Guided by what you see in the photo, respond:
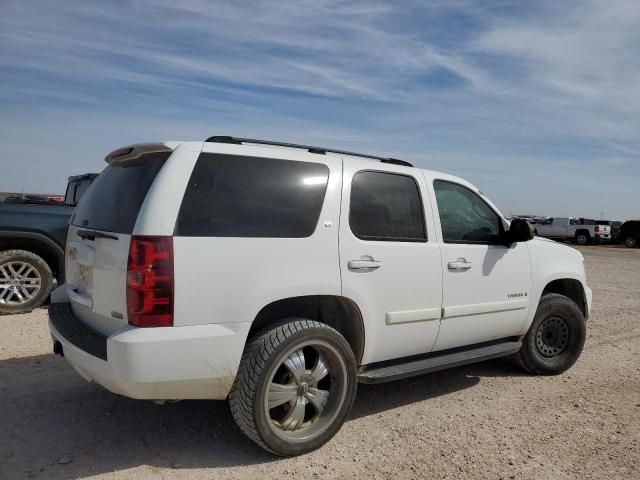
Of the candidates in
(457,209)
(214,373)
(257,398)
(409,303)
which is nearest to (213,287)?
(214,373)

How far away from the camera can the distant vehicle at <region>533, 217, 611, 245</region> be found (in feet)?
107

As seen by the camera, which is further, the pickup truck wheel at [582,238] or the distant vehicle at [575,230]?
the pickup truck wheel at [582,238]

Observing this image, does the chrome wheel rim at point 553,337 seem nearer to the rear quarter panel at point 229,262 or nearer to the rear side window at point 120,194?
the rear quarter panel at point 229,262

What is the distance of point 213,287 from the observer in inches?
117

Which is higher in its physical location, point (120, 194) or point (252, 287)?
point (120, 194)

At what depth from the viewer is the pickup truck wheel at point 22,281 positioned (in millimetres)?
6812

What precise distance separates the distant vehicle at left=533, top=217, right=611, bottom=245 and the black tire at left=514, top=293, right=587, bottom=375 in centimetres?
2935

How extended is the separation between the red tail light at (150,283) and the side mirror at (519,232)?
3.00m

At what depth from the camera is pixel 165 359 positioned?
284 cm

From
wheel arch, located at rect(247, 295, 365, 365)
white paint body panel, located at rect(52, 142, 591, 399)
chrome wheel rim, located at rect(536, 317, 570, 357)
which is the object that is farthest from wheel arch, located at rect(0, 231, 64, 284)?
chrome wheel rim, located at rect(536, 317, 570, 357)

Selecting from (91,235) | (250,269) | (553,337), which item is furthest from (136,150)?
(553,337)

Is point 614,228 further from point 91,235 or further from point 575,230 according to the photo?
point 91,235

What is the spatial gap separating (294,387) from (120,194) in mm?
1622

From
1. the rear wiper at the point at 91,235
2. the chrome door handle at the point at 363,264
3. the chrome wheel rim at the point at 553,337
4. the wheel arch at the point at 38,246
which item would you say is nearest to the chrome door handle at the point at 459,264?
the chrome door handle at the point at 363,264
